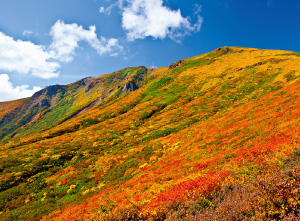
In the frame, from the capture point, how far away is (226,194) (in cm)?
962

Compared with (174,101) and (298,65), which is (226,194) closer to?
(174,101)

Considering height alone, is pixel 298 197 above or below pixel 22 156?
above

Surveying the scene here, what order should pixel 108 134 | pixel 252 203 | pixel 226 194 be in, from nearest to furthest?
pixel 252 203 < pixel 226 194 < pixel 108 134

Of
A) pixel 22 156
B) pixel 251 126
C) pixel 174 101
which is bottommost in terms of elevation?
pixel 22 156

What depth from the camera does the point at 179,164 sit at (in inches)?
908

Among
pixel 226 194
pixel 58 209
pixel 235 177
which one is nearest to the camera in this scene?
pixel 226 194

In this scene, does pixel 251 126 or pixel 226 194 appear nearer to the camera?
pixel 226 194

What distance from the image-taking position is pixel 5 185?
32.5 m

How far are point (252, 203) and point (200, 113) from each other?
54.6 m

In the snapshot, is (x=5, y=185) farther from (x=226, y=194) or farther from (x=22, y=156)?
(x=226, y=194)

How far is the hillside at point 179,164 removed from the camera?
9.04 meters

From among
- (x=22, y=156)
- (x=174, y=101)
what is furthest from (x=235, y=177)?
(x=174, y=101)

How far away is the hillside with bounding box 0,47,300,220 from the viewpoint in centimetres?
904

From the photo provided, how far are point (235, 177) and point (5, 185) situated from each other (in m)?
44.4
